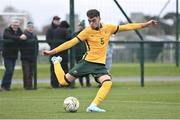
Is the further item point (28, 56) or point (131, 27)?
A: point (28, 56)

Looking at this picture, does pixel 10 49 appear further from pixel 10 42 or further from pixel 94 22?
pixel 94 22

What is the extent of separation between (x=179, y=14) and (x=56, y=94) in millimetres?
11020

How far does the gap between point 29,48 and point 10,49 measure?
0.60 m

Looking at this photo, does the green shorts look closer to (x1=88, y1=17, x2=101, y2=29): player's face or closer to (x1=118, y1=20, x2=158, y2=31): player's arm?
(x1=88, y1=17, x2=101, y2=29): player's face

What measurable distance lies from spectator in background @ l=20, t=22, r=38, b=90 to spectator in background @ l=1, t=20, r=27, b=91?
333mm

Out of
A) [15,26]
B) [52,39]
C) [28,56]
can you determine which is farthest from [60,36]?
[15,26]

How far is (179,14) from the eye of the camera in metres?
27.6

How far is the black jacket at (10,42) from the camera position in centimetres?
1989

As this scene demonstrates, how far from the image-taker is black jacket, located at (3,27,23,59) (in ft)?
65.3

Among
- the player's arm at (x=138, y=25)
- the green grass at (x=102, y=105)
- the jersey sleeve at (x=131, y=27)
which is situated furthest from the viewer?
the jersey sleeve at (x=131, y=27)

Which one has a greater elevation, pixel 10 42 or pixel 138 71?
pixel 10 42

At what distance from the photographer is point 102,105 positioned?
14.5m

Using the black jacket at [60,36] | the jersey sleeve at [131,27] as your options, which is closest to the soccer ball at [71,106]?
the jersey sleeve at [131,27]

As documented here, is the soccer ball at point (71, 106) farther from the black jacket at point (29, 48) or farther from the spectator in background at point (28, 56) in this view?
the black jacket at point (29, 48)
